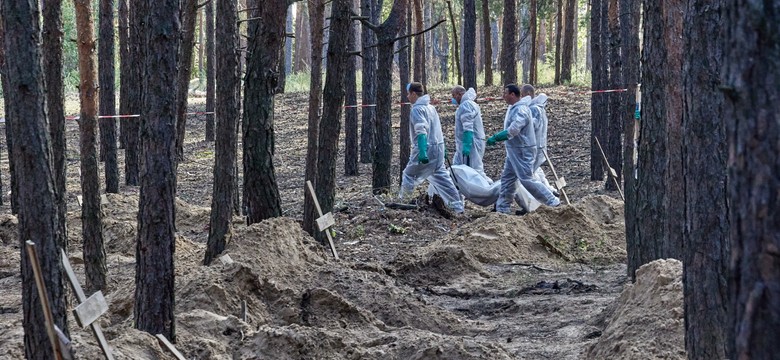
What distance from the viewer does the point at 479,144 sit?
16.6m

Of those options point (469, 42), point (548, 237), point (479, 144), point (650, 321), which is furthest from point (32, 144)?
point (469, 42)

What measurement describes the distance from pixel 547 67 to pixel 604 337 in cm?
3218

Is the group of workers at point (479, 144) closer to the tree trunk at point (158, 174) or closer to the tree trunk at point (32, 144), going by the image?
the tree trunk at point (158, 174)

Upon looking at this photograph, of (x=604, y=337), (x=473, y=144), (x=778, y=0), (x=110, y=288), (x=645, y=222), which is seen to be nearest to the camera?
(x=778, y=0)

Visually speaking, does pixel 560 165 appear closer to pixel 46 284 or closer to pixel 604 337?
pixel 604 337

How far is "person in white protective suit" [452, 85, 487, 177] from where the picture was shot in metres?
15.9

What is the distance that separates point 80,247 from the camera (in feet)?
39.7

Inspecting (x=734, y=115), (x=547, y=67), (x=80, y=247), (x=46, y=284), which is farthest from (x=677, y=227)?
(x=547, y=67)

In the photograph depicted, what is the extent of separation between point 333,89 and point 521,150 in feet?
14.1

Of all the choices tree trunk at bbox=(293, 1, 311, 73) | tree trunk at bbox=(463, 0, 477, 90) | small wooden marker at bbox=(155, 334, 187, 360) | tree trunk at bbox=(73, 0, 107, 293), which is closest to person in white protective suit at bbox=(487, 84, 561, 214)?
tree trunk at bbox=(73, 0, 107, 293)

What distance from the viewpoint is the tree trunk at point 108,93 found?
17.1 metres

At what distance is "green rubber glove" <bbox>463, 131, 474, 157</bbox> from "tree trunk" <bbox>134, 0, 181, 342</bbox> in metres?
9.76

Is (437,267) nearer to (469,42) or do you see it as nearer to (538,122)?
(538,122)

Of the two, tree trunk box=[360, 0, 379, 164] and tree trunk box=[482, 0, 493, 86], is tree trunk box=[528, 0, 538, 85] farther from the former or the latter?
tree trunk box=[360, 0, 379, 164]
